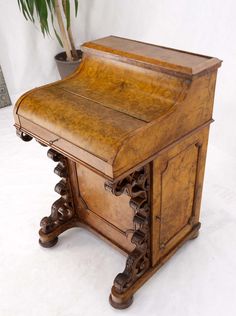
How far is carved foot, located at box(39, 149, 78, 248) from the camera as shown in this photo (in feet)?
6.33

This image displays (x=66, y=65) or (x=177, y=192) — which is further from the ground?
(x=177, y=192)

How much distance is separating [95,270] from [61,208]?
1.31 ft

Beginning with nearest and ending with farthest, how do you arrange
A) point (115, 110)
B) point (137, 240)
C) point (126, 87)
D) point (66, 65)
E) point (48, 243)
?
point (115, 110) → point (126, 87) → point (137, 240) → point (48, 243) → point (66, 65)

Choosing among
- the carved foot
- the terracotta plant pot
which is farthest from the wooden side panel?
the terracotta plant pot

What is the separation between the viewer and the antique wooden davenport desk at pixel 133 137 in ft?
3.94

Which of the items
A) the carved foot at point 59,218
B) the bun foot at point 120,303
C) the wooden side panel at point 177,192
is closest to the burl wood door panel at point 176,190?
the wooden side panel at point 177,192

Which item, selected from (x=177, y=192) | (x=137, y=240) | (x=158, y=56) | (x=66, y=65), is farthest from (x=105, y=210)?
(x=66, y=65)

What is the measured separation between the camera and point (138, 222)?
151cm

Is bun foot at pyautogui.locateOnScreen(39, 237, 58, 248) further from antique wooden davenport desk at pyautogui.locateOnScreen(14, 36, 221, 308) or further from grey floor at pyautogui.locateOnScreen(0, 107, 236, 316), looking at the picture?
antique wooden davenport desk at pyautogui.locateOnScreen(14, 36, 221, 308)

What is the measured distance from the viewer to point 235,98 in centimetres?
258

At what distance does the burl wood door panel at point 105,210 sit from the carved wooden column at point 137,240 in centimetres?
10

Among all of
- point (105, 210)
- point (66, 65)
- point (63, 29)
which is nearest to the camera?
point (105, 210)

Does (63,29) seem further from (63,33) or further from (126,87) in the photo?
(126,87)

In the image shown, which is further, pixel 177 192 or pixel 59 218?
pixel 59 218
